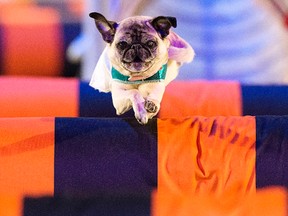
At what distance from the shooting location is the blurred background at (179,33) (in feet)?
4.82

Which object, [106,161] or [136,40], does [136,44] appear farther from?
[106,161]

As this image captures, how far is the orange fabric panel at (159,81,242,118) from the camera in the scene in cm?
120

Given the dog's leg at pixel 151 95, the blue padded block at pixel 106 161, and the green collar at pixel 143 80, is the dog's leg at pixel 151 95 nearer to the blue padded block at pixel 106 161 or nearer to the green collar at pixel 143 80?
the green collar at pixel 143 80

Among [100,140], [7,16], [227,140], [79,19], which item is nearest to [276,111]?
[227,140]

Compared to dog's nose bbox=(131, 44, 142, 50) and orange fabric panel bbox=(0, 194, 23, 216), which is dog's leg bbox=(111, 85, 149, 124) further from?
orange fabric panel bbox=(0, 194, 23, 216)

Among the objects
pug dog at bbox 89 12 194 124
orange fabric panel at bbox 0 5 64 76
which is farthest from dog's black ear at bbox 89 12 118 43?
orange fabric panel at bbox 0 5 64 76

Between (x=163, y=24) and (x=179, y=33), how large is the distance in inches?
33.3

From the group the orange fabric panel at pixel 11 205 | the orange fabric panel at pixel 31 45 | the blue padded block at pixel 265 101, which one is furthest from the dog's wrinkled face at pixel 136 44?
the orange fabric panel at pixel 31 45

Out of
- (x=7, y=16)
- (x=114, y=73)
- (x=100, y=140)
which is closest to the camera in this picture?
(x=114, y=73)

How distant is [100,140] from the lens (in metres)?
1.00

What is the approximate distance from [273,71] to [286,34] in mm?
109

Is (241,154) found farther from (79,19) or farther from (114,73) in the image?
(79,19)

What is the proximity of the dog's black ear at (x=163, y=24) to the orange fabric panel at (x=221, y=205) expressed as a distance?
36 cm

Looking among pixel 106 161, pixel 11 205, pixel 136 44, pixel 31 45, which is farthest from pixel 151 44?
pixel 31 45
